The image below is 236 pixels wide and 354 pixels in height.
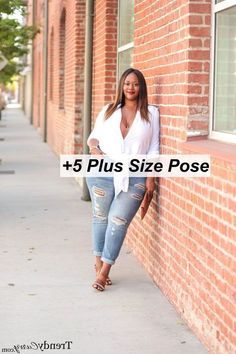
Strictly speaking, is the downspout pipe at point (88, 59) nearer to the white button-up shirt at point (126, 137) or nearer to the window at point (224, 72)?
the white button-up shirt at point (126, 137)

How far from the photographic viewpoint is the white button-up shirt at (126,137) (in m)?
6.20

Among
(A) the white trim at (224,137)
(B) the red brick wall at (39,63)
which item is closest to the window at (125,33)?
(A) the white trim at (224,137)

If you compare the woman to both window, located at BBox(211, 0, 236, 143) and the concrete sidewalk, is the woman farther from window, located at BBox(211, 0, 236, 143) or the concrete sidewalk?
window, located at BBox(211, 0, 236, 143)

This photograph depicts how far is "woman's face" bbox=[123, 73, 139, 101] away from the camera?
6266mm

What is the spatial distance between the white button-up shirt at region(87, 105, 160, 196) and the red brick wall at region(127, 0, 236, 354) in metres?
0.09

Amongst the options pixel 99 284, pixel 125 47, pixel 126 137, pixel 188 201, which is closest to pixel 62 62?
pixel 125 47

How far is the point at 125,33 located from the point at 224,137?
4123 millimetres

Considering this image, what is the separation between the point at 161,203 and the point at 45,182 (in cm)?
810

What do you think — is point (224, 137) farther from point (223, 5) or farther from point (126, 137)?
point (126, 137)

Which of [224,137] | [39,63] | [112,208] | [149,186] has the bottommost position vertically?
[112,208]

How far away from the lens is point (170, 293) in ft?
19.5

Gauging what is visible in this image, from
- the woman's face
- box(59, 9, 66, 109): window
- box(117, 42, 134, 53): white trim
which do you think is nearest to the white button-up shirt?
the woman's face

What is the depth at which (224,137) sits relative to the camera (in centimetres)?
516

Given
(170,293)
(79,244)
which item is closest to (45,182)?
(79,244)
